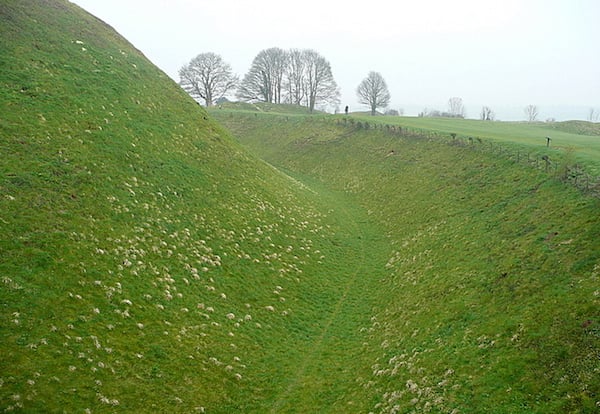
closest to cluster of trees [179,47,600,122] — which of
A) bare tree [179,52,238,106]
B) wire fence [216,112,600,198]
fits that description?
bare tree [179,52,238,106]

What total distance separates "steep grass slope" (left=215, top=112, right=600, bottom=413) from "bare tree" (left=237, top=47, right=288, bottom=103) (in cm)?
→ 9882

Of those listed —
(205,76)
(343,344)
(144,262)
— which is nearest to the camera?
(144,262)

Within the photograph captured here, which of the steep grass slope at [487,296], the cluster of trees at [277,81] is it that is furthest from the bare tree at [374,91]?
the steep grass slope at [487,296]

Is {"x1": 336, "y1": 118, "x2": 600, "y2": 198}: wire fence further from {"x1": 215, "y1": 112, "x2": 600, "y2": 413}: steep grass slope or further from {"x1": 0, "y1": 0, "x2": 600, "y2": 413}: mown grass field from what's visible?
{"x1": 0, "y1": 0, "x2": 600, "y2": 413}: mown grass field

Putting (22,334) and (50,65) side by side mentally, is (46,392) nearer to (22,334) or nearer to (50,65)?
(22,334)

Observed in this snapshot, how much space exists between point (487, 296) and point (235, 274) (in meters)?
14.3

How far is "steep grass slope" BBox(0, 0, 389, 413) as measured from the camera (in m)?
15.6

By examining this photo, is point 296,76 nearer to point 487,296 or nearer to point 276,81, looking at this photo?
point 276,81

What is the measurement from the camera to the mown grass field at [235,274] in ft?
48.7

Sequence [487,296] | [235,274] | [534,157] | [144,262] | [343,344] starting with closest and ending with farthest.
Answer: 1. [487,296]
2. [144,262]
3. [343,344]
4. [235,274]
5. [534,157]

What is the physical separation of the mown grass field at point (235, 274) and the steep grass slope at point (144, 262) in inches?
4.3

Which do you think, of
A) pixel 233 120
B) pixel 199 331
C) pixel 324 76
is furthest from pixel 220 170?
pixel 324 76

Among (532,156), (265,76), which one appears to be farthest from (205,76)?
(532,156)

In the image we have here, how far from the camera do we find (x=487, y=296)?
2028 cm
